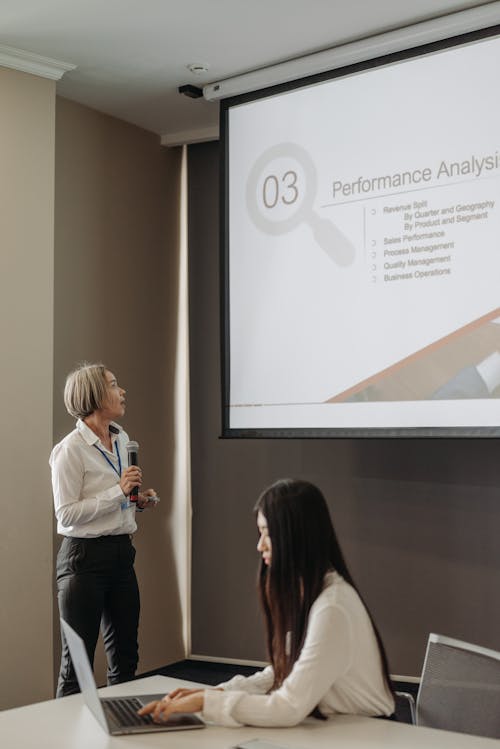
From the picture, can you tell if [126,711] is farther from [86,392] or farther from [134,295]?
[134,295]

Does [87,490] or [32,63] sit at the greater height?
[32,63]

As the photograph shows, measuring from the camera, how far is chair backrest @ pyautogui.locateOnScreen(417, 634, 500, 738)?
211cm

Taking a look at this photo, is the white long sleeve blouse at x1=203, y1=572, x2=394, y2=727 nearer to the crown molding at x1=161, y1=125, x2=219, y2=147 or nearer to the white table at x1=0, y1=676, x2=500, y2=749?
the white table at x1=0, y1=676, x2=500, y2=749

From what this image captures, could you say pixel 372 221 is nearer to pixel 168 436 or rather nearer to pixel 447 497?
pixel 447 497

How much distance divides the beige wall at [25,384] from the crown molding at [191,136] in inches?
47.0

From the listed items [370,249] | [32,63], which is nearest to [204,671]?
[370,249]

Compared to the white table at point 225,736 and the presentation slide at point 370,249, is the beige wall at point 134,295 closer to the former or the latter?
the presentation slide at point 370,249

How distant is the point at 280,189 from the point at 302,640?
280 cm

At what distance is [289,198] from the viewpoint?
174 inches

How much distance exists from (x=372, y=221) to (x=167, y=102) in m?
1.44

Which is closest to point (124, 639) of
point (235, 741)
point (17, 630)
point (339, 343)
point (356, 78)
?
point (17, 630)

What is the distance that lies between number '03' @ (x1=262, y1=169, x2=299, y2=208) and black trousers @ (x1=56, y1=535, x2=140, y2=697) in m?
1.80

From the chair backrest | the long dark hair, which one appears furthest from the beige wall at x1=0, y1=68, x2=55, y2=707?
the chair backrest

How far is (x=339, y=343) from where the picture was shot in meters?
4.21
